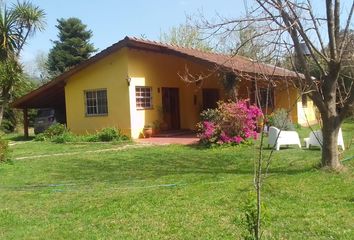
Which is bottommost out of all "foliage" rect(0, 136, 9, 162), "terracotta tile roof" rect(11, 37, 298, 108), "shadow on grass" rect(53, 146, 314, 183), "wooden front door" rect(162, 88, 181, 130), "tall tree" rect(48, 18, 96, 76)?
"shadow on grass" rect(53, 146, 314, 183)

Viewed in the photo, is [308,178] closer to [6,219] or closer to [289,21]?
[289,21]

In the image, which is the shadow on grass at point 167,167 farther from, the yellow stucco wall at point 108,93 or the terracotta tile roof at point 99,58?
the yellow stucco wall at point 108,93

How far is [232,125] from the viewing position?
15812 millimetres

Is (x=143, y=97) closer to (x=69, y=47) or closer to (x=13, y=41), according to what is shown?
(x=13, y=41)

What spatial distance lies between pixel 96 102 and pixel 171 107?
147 inches

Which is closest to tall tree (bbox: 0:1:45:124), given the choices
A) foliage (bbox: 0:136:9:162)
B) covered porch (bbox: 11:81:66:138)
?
covered porch (bbox: 11:81:66:138)

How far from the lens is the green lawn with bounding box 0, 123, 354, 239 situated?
5.89 m

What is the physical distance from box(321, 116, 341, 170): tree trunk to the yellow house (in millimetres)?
9598

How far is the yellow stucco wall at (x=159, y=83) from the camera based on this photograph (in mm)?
20609

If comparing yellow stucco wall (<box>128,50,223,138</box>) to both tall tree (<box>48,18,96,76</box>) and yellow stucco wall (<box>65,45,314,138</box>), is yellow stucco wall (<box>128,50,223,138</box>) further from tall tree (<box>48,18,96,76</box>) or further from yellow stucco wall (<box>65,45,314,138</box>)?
tall tree (<box>48,18,96,76</box>)

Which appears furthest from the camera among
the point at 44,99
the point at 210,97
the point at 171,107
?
the point at 210,97

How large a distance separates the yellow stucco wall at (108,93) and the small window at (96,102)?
0.20 metres

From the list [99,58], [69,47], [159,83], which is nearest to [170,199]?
[99,58]

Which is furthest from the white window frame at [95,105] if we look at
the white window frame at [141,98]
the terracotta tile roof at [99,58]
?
the white window frame at [141,98]
